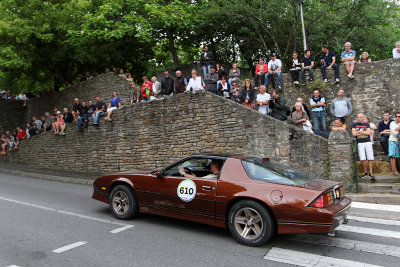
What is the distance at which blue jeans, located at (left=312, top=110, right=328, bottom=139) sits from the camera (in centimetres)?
1112

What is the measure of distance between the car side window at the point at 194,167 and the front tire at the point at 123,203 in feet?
3.14

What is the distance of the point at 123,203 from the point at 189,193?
173cm

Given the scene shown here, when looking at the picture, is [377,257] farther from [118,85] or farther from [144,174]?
[118,85]

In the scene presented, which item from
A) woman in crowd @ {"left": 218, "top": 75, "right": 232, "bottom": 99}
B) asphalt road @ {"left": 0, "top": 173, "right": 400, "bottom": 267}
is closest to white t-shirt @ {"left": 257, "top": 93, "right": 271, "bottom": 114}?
woman in crowd @ {"left": 218, "top": 75, "right": 232, "bottom": 99}

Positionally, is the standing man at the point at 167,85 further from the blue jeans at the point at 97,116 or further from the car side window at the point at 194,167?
the car side window at the point at 194,167

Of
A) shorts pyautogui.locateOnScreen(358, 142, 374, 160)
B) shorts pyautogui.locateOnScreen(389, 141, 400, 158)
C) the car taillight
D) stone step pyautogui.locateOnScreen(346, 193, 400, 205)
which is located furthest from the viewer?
shorts pyautogui.locateOnScreen(358, 142, 374, 160)

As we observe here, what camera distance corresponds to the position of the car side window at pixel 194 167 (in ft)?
19.8

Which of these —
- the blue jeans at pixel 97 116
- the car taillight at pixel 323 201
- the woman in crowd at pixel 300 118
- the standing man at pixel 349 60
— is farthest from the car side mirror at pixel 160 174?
the blue jeans at pixel 97 116

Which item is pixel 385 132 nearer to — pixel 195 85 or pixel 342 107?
pixel 342 107

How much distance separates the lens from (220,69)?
14.1m

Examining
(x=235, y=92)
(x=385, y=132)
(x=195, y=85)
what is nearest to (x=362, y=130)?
(x=385, y=132)

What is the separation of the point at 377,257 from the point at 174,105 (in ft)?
30.3

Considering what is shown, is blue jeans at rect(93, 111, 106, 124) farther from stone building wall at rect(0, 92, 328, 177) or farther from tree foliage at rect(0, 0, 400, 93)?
tree foliage at rect(0, 0, 400, 93)

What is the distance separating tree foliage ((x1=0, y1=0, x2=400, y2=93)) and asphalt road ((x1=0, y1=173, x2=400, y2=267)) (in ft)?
41.9
